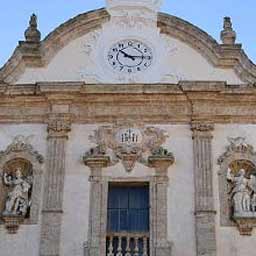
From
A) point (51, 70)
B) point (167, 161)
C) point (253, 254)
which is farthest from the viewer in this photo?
point (51, 70)

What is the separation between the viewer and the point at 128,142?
13945 millimetres

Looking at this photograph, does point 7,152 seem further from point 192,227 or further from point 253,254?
point 253,254

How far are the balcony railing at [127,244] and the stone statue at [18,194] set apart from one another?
5.99 ft

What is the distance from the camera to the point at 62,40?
49.6ft

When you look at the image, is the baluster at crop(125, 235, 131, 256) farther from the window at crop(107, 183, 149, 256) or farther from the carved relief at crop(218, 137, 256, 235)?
the carved relief at crop(218, 137, 256, 235)

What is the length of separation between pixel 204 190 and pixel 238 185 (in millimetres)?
690

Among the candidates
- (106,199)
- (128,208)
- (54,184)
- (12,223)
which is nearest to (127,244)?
(128,208)

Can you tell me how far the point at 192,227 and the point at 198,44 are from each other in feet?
14.0

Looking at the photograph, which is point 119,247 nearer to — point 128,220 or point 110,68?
point 128,220

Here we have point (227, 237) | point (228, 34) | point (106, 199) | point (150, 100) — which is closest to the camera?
point (227, 237)

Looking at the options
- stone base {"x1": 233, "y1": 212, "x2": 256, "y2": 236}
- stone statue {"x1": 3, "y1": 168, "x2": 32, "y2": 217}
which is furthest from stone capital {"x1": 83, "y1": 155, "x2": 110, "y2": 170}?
stone base {"x1": 233, "y1": 212, "x2": 256, "y2": 236}

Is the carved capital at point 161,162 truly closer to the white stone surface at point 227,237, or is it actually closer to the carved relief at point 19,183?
the white stone surface at point 227,237

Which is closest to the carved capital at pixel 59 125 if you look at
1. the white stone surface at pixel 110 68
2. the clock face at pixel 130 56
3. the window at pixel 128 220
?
the white stone surface at pixel 110 68

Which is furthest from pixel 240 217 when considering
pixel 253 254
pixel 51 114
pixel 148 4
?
pixel 148 4
